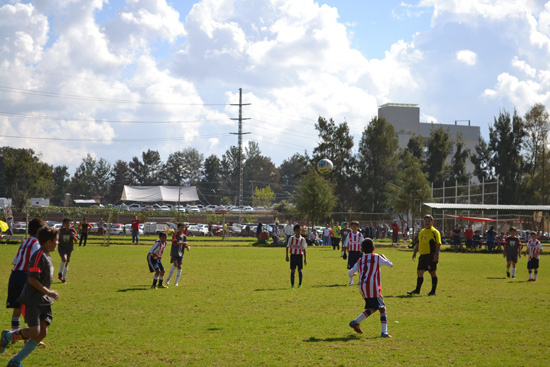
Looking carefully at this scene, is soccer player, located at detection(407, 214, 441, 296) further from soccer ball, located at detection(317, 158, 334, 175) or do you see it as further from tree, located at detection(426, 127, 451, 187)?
tree, located at detection(426, 127, 451, 187)

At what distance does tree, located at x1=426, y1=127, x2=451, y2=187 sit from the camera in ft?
267

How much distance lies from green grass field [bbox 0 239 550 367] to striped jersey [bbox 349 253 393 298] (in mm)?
766

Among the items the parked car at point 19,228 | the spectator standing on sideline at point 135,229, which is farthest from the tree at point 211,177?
the spectator standing on sideline at point 135,229

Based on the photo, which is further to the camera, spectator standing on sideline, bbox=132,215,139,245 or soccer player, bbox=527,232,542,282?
spectator standing on sideline, bbox=132,215,139,245

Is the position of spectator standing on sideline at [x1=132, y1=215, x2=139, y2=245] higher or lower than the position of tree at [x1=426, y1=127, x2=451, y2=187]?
lower

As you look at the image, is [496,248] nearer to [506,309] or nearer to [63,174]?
[506,309]

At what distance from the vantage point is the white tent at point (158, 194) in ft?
323

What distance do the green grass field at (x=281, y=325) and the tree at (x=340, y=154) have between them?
6749 cm

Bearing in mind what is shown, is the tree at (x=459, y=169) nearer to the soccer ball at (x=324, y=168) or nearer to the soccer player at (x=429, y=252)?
the soccer ball at (x=324, y=168)

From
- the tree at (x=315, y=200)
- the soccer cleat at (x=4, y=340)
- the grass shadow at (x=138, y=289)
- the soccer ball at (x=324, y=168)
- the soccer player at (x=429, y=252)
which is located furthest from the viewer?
the tree at (x=315, y=200)

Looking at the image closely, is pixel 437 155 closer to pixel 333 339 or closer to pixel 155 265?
pixel 155 265

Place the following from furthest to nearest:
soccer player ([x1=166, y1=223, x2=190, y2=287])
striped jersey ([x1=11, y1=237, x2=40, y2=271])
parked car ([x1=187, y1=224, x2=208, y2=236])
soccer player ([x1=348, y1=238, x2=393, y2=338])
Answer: parked car ([x1=187, y1=224, x2=208, y2=236]) < soccer player ([x1=166, y1=223, x2=190, y2=287]) < soccer player ([x1=348, y1=238, x2=393, y2=338]) < striped jersey ([x1=11, y1=237, x2=40, y2=271])

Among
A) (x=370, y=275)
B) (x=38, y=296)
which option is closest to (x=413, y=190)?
(x=370, y=275)

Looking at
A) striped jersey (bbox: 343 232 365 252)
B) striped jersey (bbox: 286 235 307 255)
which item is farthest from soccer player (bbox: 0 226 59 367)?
striped jersey (bbox: 343 232 365 252)
